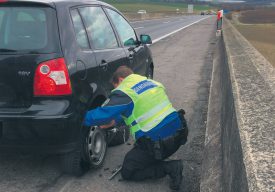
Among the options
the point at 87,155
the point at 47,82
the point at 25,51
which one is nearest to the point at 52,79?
the point at 47,82

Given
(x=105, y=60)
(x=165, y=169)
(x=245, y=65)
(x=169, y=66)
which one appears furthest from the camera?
(x=169, y=66)

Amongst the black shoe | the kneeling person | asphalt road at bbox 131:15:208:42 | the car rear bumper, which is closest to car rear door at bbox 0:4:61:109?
the car rear bumper

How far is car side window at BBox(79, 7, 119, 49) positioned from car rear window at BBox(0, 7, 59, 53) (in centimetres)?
66

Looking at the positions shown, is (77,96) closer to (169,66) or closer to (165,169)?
(165,169)

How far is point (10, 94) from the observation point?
3.74 m

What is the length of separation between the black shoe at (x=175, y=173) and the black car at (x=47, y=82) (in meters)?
0.84

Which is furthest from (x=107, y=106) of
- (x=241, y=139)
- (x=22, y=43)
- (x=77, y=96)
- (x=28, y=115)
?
(x=241, y=139)

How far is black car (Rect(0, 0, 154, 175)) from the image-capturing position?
12.1 feet

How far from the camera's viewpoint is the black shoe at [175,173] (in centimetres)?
377

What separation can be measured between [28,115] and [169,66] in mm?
8832

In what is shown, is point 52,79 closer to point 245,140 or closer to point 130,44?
point 245,140

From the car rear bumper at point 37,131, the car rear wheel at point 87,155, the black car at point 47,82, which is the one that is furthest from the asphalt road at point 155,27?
the car rear bumper at point 37,131

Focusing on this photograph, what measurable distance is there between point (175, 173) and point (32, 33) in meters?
1.92

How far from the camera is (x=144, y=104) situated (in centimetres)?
371
